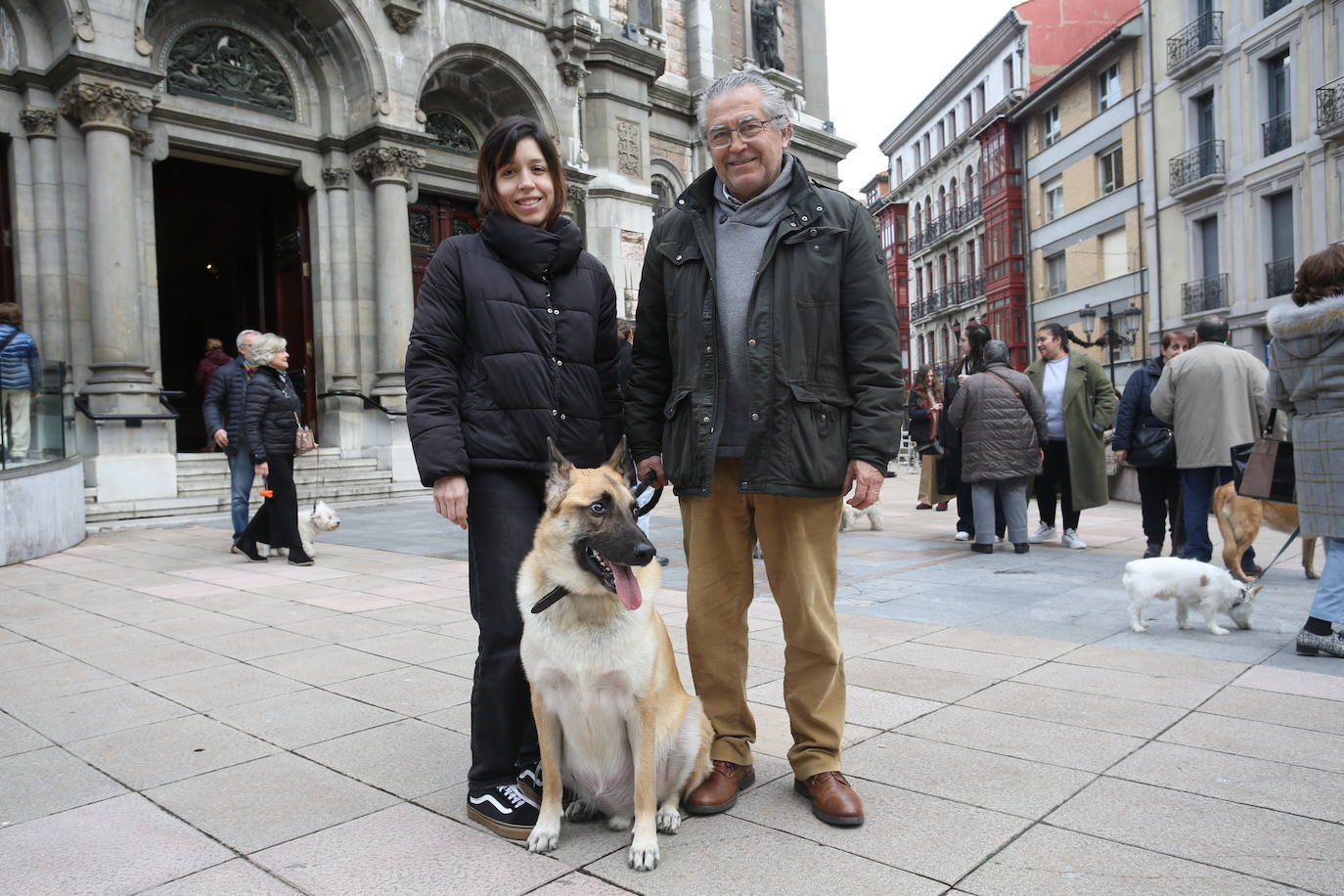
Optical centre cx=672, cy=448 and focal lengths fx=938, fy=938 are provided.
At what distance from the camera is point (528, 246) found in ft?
10.2

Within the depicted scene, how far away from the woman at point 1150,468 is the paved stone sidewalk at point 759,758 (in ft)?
5.81

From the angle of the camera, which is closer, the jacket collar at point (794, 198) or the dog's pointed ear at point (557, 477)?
the dog's pointed ear at point (557, 477)

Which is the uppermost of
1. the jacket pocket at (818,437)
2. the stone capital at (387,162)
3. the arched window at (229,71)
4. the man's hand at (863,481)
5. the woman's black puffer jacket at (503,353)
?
the arched window at (229,71)

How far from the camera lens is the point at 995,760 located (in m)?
3.36

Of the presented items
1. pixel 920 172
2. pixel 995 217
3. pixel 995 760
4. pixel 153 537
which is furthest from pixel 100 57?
pixel 920 172

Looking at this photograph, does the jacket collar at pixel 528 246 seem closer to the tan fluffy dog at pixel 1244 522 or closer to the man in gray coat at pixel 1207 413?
the tan fluffy dog at pixel 1244 522

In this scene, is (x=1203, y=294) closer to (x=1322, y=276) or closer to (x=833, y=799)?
(x=1322, y=276)

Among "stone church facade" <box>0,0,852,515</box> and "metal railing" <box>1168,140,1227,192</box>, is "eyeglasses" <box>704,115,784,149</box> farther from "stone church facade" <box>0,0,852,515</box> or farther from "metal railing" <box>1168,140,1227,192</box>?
"metal railing" <box>1168,140,1227,192</box>

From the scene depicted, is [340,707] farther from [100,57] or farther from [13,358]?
[100,57]

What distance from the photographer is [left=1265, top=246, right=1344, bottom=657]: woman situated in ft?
15.5

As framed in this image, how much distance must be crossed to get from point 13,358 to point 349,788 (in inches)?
325

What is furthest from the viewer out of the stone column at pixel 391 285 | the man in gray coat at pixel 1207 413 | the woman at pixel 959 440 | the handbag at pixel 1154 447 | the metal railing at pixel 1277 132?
the metal railing at pixel 1277 132

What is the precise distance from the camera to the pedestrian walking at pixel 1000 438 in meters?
8.41

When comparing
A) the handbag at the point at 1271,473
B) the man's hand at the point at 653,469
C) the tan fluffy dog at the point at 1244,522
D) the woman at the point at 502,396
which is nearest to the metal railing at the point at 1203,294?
the tan fluffy dog at the point at 1244,522
